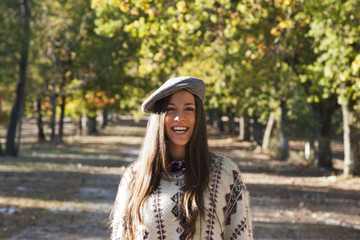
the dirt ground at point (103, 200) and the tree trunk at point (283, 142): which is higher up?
the tree trunk at point (283, 142)

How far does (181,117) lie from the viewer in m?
3.35

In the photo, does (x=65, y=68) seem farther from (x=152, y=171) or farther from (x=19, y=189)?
(x=152, y=171)

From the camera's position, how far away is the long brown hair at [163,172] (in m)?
3.18

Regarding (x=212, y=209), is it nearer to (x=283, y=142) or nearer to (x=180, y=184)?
(x=180, y=184)

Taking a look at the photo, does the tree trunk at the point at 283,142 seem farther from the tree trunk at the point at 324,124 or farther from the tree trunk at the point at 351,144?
the tree trunk at the point at 351,144

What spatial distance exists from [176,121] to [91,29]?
3057cm

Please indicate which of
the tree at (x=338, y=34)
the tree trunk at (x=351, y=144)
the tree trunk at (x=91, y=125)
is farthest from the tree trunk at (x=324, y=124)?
the tree trunk at (x=91, y=125)

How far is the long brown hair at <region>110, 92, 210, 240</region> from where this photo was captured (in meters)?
3.18

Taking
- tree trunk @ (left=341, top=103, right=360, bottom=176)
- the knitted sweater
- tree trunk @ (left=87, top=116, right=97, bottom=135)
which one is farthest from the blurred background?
tree trunk @ (left=87, top=116, right=97, bottom=135)

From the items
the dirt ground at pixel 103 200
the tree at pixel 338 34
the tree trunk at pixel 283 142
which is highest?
the tree at pixel 338 34

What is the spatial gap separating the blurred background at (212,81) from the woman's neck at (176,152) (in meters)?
6.59

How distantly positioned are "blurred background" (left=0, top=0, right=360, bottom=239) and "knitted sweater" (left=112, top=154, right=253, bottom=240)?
21.9ft

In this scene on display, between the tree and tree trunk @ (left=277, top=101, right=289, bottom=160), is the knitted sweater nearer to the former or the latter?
the tree

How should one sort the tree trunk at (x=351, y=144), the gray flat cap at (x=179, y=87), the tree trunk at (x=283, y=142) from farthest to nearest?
1. the tree trunk at (x=283, y=142)
2. the tree trunk at (x=351, y=144)
3. the gray flat cap at (x=179, y=87)
